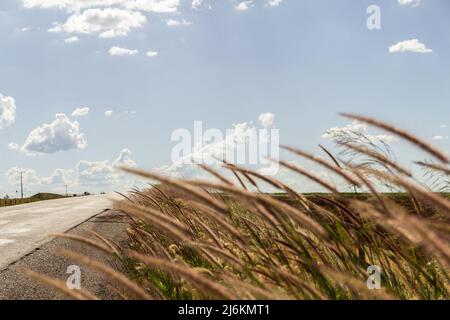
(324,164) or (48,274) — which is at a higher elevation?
(324,164)

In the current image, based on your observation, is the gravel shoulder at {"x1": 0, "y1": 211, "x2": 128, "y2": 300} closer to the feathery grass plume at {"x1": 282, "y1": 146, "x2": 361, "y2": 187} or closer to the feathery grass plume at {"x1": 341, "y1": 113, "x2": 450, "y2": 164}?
the feathery grass plume at {"x1": 282, "y1": 146, "x2": 361, "y2": 187}

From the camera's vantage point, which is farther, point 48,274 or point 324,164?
point 48,274

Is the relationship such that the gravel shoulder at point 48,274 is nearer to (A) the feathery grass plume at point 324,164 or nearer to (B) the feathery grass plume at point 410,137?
(A) the feathery grass plume at point 324,164

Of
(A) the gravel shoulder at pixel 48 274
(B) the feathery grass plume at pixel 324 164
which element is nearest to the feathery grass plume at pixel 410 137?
(B) the feathery grass plume at pixel 324 164

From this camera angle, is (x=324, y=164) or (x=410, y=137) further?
(x=324, y=164)

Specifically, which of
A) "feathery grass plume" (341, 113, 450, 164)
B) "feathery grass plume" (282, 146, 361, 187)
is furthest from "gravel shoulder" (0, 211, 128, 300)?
"feathery grass plume" (341, 113, 450, 164)

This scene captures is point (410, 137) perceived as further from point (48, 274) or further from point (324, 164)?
point (48, 274)

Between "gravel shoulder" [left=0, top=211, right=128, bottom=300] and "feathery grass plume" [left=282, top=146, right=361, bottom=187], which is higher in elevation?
"feathery grass plume" [left=282, top=146, right=361, bottom=187]

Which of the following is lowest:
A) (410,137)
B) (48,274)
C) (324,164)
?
(48,274)

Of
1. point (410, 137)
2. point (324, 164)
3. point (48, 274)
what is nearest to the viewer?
point (410, 137)

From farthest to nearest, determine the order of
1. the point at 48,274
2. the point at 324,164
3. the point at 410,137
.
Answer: the point at 48,274
the point at 324,164
the point at 410,137

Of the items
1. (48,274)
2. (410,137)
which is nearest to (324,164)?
(410,137)

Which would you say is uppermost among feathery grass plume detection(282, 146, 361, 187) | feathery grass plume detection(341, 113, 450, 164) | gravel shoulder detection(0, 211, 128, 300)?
feathery grass plume detection(341, 113, 450, 164)
